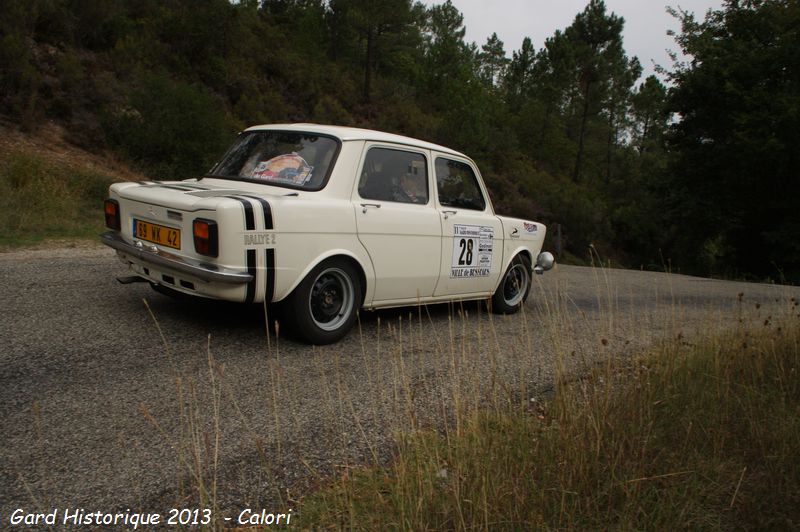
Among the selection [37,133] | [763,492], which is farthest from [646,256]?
[763,492]

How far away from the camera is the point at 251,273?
→ 4.14m

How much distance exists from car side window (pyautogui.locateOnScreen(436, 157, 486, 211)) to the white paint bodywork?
0.09 meters

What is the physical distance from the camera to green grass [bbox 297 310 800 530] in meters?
2.45

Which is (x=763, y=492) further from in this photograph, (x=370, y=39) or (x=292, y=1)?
(x=292, y=1)

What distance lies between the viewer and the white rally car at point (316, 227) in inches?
163

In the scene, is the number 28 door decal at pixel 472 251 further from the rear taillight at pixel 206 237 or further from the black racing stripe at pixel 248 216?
the rear taillight at pixel 206 237

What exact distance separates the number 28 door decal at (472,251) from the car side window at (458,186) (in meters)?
0.26

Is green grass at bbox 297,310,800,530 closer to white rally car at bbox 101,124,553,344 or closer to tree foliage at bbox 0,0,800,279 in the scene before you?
white rally car at bbox 101,124,553,344

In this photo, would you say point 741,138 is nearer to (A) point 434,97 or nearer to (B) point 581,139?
(A) point 434,97

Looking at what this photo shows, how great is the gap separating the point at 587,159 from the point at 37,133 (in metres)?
42.3

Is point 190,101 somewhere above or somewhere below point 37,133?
above

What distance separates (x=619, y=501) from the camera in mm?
2680

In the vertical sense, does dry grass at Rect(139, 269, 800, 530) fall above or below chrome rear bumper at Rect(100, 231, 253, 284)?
below

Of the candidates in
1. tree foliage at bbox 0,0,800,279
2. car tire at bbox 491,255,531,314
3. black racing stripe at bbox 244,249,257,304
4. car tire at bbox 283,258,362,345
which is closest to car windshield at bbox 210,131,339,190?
car tire at bbox 283,258,362,345
